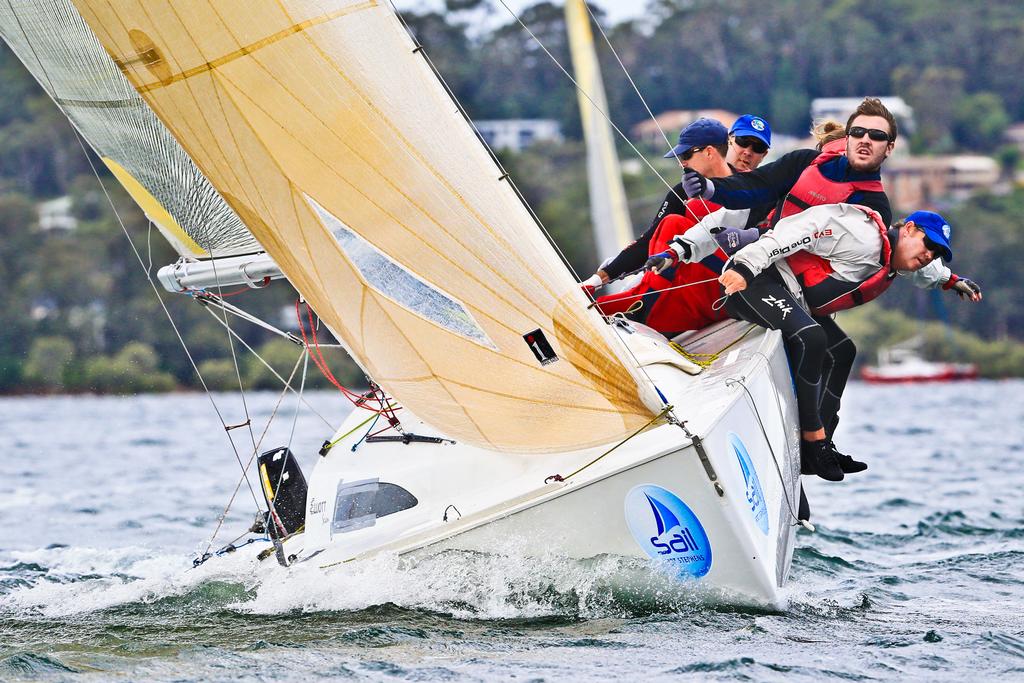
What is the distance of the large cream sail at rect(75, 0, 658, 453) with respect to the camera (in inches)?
173

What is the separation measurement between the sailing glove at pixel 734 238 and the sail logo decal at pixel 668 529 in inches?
48.2

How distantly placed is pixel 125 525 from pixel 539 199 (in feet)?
104

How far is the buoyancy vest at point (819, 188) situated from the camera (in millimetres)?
5113

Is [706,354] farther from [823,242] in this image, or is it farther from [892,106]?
[892,106]

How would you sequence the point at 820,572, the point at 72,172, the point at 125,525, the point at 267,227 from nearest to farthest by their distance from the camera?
the point at 267,227, the point at 820,572, the point at 125,525, the point at 72,172

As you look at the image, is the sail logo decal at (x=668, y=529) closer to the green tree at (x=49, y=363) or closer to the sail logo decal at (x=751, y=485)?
the sail logo decal at (x=751, y=485)

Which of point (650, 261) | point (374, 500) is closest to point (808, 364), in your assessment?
point (650, 261)

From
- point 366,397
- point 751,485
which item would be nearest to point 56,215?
point 366,397

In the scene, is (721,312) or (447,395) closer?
(447,395)

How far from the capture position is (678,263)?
5555 mm

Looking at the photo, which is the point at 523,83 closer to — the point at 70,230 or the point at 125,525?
the point at 70,230

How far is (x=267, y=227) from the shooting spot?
464 centimetres

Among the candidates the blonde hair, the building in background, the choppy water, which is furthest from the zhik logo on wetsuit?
the building in background

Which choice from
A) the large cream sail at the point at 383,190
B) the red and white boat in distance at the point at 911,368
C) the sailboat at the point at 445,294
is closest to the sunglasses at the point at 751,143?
the sailboat at the point at 445,294
